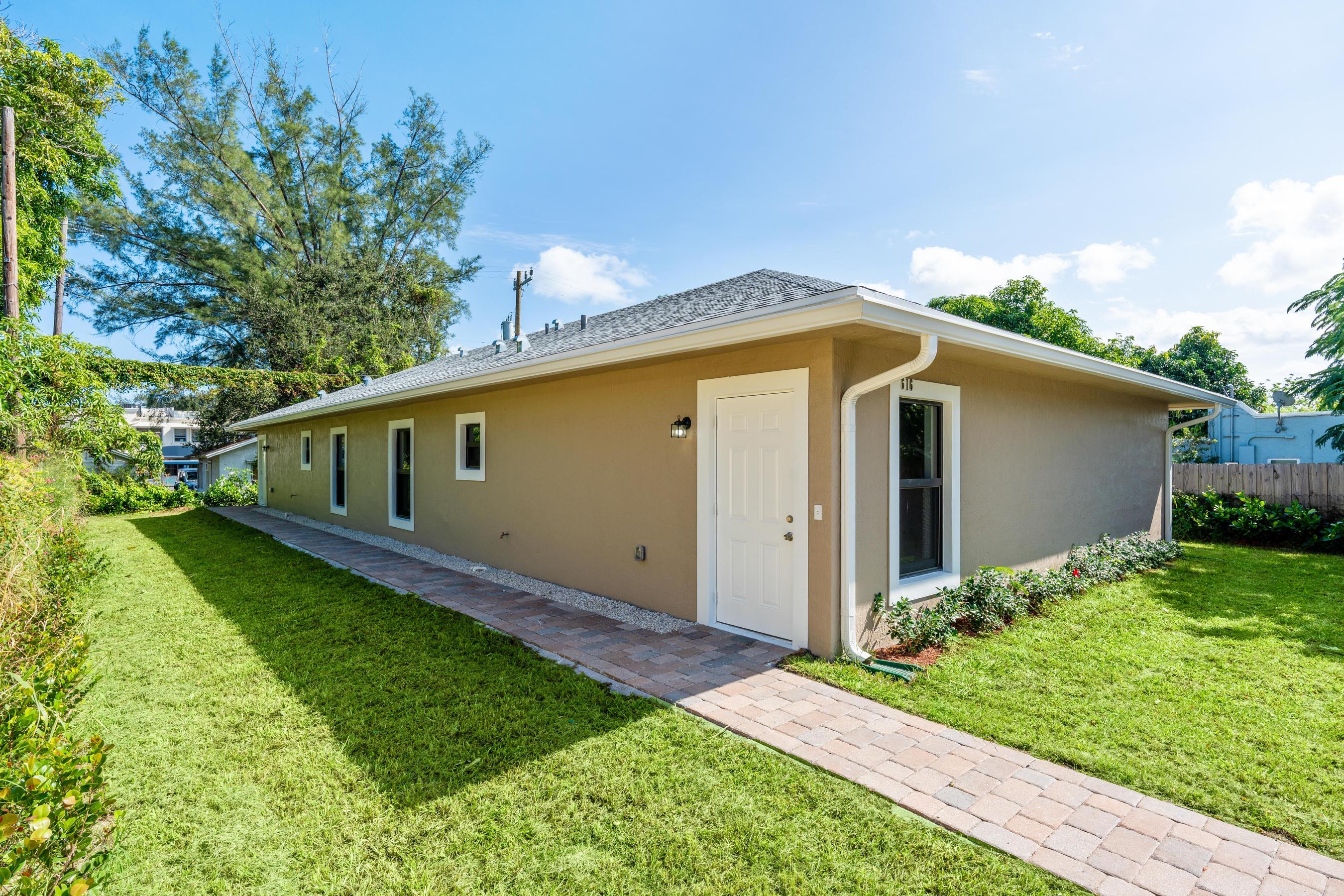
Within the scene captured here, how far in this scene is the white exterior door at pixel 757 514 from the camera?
4680 mm

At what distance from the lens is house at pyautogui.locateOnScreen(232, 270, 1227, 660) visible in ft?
14.4

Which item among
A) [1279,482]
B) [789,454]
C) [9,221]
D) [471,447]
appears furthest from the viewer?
[1279,482]

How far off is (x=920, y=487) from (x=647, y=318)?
3600mm

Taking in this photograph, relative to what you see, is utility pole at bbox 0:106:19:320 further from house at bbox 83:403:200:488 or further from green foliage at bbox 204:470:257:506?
green foliage at bbox 204:470:257:506

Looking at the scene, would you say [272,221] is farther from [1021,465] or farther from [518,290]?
[1021,465]

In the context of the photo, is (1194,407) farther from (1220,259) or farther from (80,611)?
(80,611)

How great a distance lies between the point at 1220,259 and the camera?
9062 millimetres

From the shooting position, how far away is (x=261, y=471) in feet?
60.3

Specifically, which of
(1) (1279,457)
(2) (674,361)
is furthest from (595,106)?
(1) (1279,457)

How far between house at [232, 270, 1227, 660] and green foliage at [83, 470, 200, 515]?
11293 millimetres

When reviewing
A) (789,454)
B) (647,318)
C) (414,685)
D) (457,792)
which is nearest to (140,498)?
(647,318)

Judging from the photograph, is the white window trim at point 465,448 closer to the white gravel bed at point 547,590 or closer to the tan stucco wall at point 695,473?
the tan stucco wall at point 695,473

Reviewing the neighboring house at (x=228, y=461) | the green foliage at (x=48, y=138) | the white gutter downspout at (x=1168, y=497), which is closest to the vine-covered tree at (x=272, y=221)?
the neighboring house at (x=228, y=461)

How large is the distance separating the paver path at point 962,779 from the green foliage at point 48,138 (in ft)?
39.5
